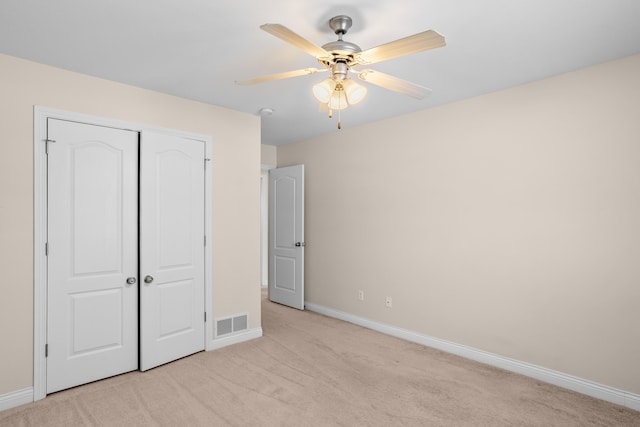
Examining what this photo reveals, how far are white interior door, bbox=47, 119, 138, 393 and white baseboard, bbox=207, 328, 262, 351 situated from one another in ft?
2.37

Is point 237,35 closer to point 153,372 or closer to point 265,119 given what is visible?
point 265,119

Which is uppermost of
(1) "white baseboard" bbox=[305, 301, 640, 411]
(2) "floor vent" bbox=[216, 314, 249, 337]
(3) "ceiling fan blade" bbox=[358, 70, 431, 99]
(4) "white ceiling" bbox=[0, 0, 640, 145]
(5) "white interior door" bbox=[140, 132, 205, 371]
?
(4) "white ceiling" bbox=[0, 0, 640, 145]

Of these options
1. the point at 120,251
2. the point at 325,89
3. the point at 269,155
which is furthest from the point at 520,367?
the point at 269,155

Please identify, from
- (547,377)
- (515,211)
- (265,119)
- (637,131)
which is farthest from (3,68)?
(547,377)

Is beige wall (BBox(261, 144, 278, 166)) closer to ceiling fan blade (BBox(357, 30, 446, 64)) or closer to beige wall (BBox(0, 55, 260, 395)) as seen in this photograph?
beige wall (BBox(0, 55, 260, 395))

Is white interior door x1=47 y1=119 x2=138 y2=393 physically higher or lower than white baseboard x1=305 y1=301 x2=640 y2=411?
higher

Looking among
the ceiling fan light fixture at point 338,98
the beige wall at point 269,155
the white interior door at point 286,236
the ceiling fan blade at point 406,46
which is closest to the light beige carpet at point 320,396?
the white interior door at point 286,236

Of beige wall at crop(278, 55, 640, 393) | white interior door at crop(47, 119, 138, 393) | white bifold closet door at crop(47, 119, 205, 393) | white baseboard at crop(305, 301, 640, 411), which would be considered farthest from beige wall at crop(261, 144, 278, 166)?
white baseboard at crop(305, 301, 640, 411)

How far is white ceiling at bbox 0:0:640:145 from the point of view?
→ 1944 millimetres

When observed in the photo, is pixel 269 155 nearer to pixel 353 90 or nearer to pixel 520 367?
pixel 353 90

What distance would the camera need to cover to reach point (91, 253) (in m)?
2.89

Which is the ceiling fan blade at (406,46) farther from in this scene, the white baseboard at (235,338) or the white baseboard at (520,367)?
the white baseboard at (235,338)

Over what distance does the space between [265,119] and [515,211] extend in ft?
9.12

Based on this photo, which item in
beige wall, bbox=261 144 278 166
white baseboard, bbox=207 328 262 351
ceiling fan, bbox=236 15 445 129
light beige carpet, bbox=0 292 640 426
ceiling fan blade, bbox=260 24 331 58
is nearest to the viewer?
ceiling fan blade, bbox=260 24 331 58
